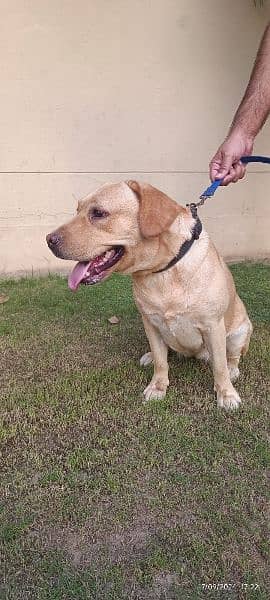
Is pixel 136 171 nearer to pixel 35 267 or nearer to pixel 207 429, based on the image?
pixel 35 267

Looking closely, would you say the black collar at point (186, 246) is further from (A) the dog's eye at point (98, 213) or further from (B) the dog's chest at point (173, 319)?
(A) the dog's eye at point (98, 213)

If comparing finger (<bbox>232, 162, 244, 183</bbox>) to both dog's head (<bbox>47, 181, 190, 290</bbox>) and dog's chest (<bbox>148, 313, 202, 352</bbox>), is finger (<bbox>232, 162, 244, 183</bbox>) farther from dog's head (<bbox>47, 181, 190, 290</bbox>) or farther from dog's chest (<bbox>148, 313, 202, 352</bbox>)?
dog's chest (<bbox>148, 313, 202, 352</bbox>)

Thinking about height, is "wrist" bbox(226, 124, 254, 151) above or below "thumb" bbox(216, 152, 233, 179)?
above

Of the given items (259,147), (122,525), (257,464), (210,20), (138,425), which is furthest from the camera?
(259,147)

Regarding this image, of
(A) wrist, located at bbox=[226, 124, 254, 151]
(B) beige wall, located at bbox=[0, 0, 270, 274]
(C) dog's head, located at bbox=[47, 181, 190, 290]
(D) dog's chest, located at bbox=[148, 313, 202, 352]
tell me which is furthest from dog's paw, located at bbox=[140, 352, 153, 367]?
(B) beige wall, located at bbox=[0, 0, 270, 274]

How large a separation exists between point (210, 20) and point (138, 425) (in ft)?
14.9

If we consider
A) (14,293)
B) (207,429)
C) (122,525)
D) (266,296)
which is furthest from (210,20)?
(122,525)

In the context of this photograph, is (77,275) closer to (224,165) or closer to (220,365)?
(220,365)

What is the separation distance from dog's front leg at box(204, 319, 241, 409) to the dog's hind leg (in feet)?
0.99

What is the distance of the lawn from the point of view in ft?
5.92

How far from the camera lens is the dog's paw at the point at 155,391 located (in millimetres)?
3008

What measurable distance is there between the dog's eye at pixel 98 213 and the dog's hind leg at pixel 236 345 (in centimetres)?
115

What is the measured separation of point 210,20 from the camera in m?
5.46
